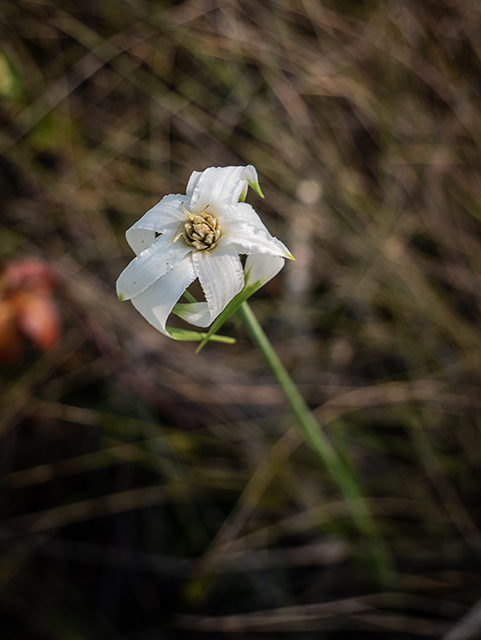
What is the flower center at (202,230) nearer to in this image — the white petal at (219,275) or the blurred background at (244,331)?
the white petal at (219,275)

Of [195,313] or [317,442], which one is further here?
[317,442]

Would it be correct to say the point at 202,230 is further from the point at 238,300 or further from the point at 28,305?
the point at 28,305

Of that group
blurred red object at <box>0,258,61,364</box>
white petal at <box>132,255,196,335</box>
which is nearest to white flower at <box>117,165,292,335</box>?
white petal at <box>132,255,196,335</box>

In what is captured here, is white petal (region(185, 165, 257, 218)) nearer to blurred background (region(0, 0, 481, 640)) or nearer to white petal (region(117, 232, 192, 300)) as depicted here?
white petal (region(117, 232, 192, 300))

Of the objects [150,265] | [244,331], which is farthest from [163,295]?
[244,331]

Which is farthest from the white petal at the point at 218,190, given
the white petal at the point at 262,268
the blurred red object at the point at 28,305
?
the blurred red object at the point at 28,305

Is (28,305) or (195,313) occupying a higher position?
(195,313)

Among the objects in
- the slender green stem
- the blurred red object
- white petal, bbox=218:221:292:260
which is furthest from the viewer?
the blurred red object
